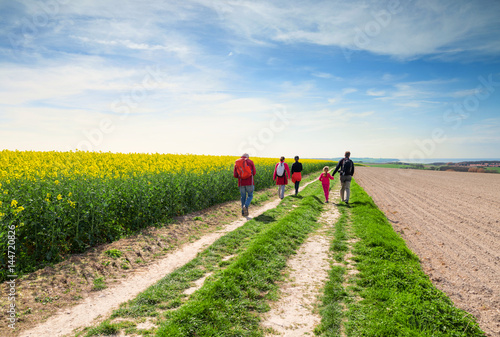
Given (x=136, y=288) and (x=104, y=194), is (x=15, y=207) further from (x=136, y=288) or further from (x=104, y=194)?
(x=136, y=288)

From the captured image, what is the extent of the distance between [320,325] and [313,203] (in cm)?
1022

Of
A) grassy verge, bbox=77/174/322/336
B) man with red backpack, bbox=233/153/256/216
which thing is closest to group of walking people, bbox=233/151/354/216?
man with red backpack, bbox=233/153/256/216

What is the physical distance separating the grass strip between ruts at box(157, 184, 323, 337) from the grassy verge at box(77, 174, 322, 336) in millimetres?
402

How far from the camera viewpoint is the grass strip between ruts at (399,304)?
4113mm

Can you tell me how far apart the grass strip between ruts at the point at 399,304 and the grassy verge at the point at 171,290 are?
3.06m

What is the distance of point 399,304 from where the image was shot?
4652 millimetres

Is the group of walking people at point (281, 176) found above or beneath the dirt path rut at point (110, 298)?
above

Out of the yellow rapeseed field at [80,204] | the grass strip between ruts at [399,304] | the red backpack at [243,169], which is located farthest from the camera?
the red backpack at [243,169]

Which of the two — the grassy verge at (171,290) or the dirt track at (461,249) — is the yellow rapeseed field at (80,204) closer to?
the grassy verge at (171,290)

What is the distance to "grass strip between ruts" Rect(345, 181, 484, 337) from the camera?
4113 mm

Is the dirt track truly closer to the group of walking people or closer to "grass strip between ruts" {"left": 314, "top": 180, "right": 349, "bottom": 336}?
"grass strip between ruts" {"left": 314, "top": 180, "right": 349, "bottom": 336}

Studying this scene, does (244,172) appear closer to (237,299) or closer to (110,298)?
(237,299)

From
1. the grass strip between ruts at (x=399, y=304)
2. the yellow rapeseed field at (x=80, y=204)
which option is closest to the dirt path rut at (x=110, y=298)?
the yellow rapeseed field at (x=80, y=204)

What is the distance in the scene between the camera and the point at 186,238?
8.84 metres
